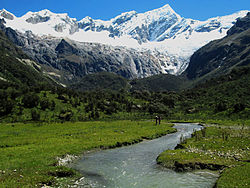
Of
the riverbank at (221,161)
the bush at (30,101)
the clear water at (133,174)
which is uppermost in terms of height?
the bush at (30,101)

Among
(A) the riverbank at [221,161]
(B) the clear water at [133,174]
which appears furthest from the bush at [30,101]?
(A) the riverbank at [221,161]

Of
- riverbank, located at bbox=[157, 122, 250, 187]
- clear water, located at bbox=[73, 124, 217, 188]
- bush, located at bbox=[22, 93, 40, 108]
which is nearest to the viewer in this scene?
riverbank, located at bbox=[157, 122, 250, 187]

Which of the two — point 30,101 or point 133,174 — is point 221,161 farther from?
point 30,101

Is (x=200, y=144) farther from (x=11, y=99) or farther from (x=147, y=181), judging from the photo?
(x=11, y=99)

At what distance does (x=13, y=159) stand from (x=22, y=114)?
2730 inches

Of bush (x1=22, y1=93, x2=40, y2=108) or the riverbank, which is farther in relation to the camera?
bush (x1=22, y1=93, x2=40, y2=108)

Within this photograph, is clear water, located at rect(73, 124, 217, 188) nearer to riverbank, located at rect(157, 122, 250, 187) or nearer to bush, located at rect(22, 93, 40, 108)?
riverbank, located at rect(157, 122, 250, 187)

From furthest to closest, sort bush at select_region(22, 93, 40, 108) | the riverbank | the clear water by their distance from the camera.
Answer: bush at select_region(22, 93, 40, 108), the clear water, the riverbank

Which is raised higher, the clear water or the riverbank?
the riverbank

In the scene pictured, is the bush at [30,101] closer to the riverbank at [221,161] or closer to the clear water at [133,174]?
the clear water at [133,174]

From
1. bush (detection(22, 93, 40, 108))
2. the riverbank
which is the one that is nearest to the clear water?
the riverbank

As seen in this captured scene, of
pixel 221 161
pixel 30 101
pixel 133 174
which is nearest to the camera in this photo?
pixel 133 174

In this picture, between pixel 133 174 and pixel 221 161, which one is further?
pixel 221 161

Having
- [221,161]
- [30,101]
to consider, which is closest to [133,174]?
[221,161]
